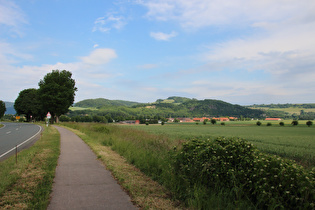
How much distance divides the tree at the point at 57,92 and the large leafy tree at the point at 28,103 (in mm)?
17830

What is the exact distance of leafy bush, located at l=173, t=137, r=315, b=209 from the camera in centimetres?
346

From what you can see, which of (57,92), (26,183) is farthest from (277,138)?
(57,92)

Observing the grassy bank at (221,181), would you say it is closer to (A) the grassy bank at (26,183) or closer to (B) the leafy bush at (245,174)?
(B) the leafy bush at (245,174)

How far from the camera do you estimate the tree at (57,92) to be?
1917 inches

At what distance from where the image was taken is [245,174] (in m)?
4.05

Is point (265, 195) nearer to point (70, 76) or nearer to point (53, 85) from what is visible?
point (53, 85)

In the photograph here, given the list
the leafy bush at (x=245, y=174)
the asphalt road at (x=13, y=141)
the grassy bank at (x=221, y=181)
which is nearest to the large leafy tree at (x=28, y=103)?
the asphalt road at (x=13, y=141)

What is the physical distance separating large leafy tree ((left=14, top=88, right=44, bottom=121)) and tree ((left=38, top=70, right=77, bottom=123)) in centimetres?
1783

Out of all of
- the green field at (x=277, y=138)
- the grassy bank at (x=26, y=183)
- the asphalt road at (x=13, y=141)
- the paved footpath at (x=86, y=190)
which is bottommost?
the green field at (x=277, y=138)

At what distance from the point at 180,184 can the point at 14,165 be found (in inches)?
251

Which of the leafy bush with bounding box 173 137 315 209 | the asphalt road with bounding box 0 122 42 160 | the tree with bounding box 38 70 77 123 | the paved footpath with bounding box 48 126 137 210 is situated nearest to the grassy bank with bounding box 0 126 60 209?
the paved footpath with bounding box 48 126 137 210

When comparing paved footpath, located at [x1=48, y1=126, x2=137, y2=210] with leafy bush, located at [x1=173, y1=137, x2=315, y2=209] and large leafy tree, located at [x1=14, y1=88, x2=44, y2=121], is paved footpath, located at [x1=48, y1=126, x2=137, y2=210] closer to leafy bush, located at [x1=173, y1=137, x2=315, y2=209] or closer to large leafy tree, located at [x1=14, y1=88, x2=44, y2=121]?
leafy bush, located at [x1=173, y1=137, x2=315, y2=209]

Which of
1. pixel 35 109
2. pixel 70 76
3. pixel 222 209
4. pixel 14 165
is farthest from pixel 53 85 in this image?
pixel 222 209

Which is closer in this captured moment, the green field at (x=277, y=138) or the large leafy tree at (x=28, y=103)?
the green field at (x=277, y=138)
